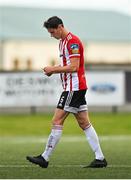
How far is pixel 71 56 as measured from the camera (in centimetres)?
1270

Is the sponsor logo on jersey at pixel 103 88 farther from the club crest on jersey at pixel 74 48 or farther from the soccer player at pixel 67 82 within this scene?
the club crest on jersey at pixel 74 48

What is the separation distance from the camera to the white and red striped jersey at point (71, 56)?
12.7m

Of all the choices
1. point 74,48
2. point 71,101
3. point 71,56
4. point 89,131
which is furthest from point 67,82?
point 89,131

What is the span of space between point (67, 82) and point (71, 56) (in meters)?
0.40

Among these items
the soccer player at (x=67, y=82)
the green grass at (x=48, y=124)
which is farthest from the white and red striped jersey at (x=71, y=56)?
the green grass at (x=48, y=124)

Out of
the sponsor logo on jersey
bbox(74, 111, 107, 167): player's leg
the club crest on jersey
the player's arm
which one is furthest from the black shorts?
the sponsor logo on jersey

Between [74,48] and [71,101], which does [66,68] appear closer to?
[74,48]

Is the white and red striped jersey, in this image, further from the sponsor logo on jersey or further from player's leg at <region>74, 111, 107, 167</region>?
the sponsor logo on jersey

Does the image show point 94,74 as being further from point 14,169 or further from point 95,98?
point 14,169

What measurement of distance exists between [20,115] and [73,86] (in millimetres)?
20791

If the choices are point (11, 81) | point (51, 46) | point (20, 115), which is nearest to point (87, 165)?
point (11, 81)

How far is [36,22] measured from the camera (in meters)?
55.2

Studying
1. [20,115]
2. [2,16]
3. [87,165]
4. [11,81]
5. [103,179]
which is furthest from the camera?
[2,16]

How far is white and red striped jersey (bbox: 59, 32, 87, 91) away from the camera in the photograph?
500 inches
